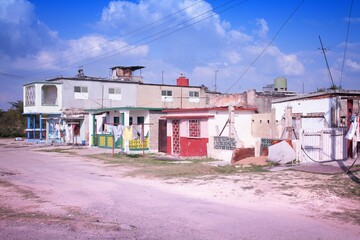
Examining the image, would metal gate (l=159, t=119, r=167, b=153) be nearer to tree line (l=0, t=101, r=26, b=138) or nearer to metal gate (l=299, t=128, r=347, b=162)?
metal gate (l=299, t=128, r=347, b=162)

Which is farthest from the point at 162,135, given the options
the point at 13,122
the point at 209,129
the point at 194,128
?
the point at 13,122

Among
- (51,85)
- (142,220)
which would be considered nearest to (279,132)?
(142,220)

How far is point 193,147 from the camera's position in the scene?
24125mm

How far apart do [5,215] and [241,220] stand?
5.31 meters

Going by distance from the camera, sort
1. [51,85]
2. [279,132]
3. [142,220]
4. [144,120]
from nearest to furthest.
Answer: [142,220]
[279,132]
[144,120]
[51,85]

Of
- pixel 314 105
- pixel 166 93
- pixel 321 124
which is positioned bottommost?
pixel 321 124

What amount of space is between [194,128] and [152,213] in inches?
623

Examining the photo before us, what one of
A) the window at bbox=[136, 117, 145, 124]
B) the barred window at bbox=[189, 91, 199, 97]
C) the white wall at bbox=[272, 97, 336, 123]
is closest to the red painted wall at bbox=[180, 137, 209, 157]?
the white wall at bbox=[272, 97, 336, 123]

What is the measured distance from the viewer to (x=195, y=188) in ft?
40.8

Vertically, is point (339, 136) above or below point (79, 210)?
above

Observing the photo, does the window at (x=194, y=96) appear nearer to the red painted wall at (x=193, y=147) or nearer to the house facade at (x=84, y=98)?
the house facade at (x=84, y=98)

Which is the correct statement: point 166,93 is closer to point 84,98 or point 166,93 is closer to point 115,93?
point 115,93

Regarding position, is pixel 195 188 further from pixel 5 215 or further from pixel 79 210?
pixel 5 215

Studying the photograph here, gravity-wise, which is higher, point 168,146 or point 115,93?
point 115,93
